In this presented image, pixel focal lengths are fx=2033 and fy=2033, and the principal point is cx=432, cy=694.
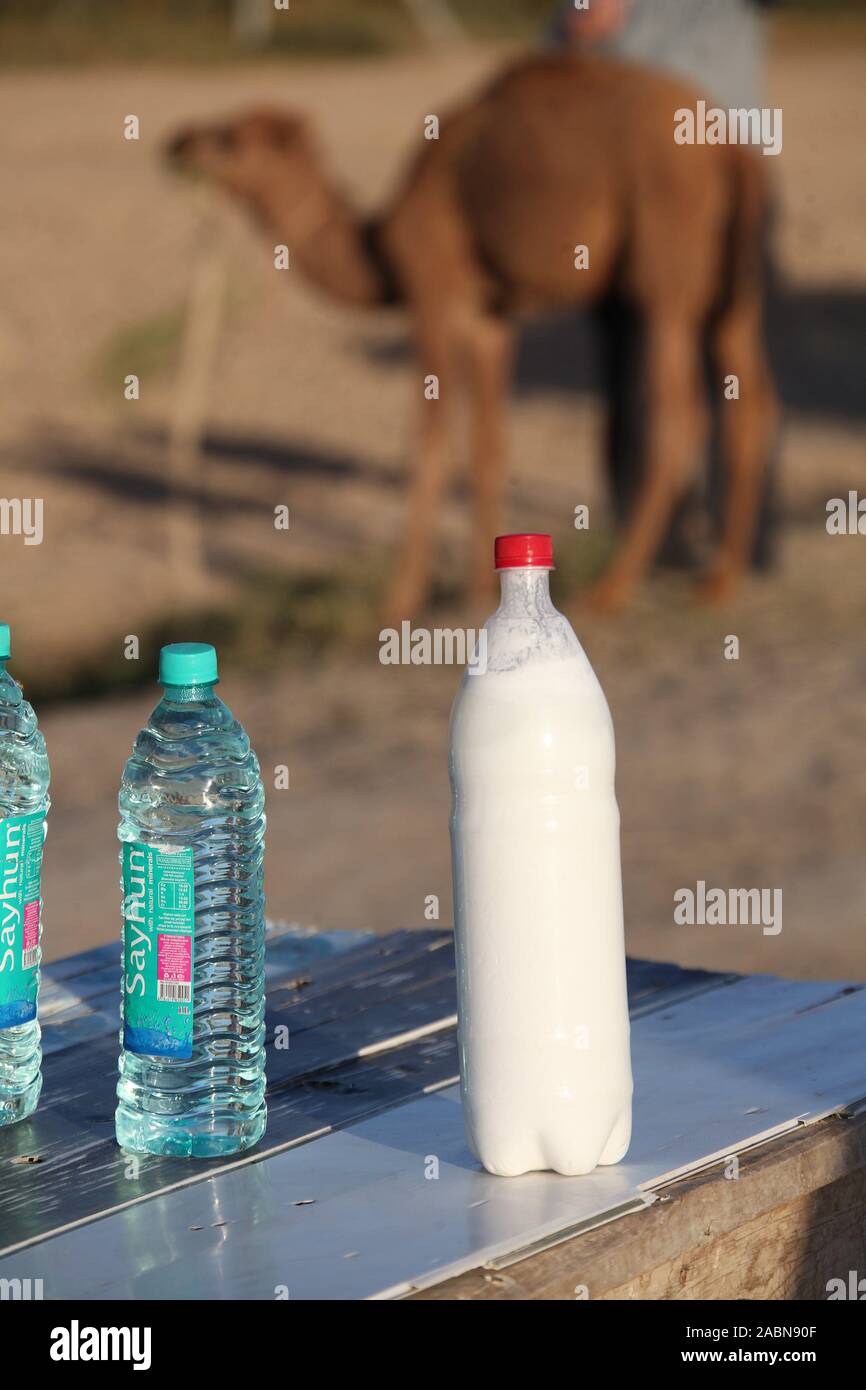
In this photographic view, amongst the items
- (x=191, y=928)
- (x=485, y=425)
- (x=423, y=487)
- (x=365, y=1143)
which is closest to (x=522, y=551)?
(x=191, y=928)

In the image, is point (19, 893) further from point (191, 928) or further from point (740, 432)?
point (740, 432)

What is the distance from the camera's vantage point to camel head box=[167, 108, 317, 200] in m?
7.69

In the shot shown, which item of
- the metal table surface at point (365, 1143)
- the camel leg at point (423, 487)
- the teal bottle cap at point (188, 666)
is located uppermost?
the camel leg at point (423, 487)

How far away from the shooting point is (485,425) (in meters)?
7.87

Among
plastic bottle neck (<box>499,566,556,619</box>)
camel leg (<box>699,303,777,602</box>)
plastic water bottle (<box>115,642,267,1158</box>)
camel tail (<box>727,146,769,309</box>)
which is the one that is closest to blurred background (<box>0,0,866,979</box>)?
camel leg (<box>699,303,777,602</box>)

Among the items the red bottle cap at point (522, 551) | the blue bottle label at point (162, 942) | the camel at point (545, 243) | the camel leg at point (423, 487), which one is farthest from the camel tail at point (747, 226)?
the blue bottle label at point (162, 942)

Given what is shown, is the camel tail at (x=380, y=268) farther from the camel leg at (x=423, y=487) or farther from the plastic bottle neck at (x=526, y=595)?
the plastic bottle neck at (x=526, y=595)

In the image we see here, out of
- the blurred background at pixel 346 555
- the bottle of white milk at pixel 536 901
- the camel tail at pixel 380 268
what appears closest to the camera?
the bottle of white milk at pixel 536 901

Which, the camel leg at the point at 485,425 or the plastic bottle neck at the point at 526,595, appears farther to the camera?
the camel leg at the point at 485,425

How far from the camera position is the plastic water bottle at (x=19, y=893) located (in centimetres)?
197

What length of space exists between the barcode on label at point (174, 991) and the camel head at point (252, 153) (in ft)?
20.2

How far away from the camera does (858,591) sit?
8047 millimetres

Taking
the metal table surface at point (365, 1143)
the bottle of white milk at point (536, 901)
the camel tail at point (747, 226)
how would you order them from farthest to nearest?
the camel tail at point (747, 226), the bottle of white milk at point (536, 901), the metal table surface at point (365, 1143)
